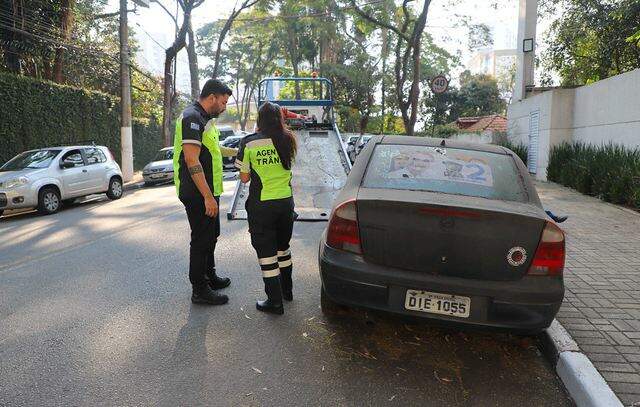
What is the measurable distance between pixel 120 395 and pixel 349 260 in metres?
1.62

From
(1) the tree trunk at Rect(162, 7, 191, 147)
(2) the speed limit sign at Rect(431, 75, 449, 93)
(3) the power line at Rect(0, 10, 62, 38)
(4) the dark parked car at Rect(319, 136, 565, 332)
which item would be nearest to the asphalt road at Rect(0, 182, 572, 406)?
(4) the dark parked car at Rect(319, 136, 565, 332)

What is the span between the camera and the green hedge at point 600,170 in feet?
31.1

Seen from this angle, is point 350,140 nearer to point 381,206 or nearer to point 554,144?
point 554,144

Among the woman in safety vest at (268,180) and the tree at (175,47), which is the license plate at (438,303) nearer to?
the woman in safety vest at (268,180)

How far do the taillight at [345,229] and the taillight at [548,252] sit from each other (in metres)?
1.13

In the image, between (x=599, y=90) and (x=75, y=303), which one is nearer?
(x=75, y=303)

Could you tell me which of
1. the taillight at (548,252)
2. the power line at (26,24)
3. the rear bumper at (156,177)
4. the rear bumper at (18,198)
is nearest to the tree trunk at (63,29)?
the power line at (26,24)

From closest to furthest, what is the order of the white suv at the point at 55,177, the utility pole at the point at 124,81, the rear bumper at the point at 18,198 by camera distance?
the rear bumper at the point at 18,198, the white suv at the point at 55,177, the utility pole at the point at 124,81

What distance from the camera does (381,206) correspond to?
11.1 feet

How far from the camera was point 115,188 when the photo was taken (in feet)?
43.4

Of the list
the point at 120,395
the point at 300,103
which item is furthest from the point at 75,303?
the point at 300,103

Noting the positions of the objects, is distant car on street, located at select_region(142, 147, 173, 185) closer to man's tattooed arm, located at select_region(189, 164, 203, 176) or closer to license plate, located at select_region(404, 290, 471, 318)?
man's tattooed arm, located at select_region(189, 164, 203, 176)

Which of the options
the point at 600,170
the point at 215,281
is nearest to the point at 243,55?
the point at 600,170

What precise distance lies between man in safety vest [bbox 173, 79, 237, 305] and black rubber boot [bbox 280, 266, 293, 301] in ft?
1.71
